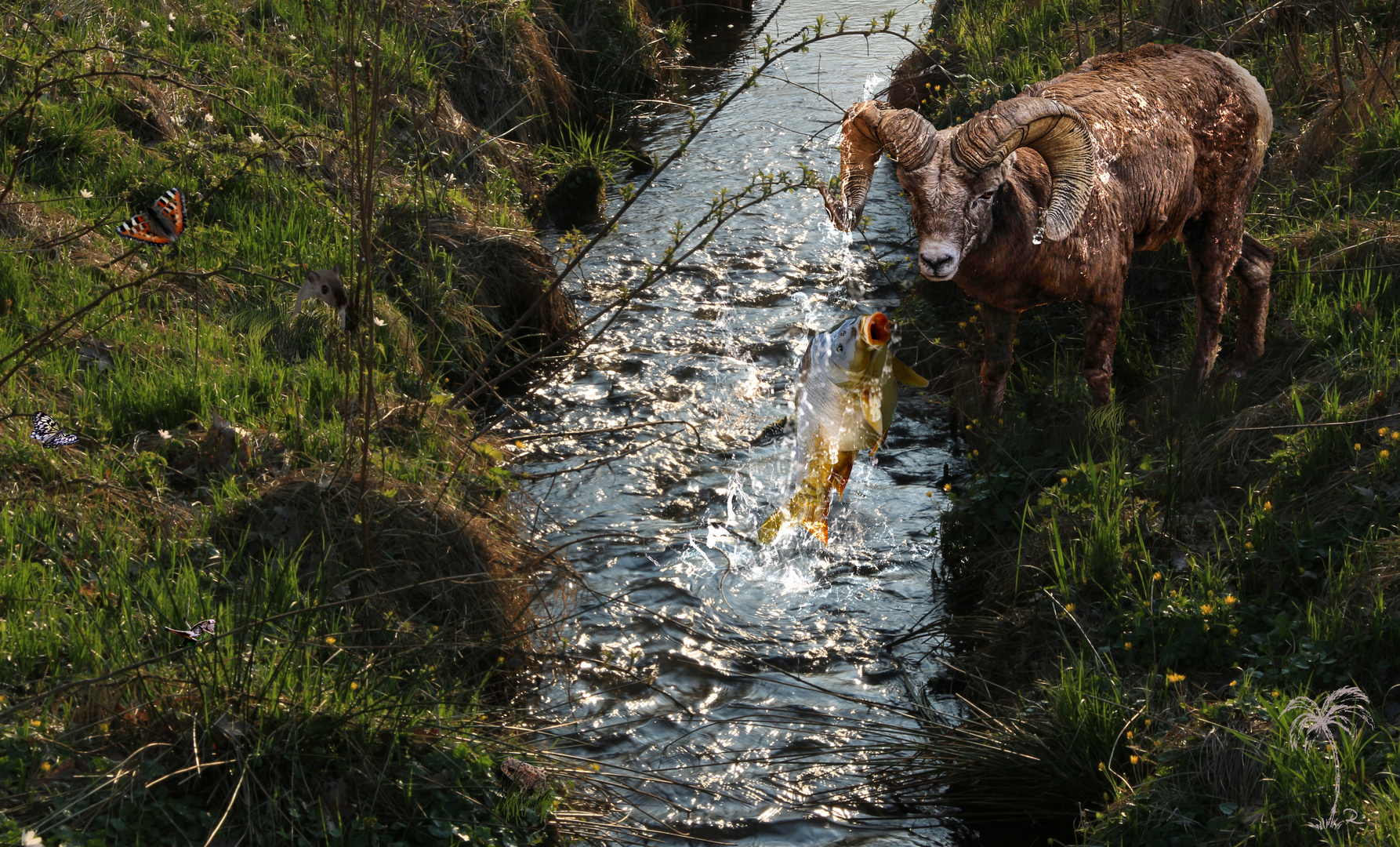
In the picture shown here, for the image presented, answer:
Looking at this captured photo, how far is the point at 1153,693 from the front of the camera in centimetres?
383

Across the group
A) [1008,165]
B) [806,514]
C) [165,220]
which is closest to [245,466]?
[165,220]

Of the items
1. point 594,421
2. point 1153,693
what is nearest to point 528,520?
point 594,421

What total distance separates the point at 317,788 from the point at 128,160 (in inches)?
184

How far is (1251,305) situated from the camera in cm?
563

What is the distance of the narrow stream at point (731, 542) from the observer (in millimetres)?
4168

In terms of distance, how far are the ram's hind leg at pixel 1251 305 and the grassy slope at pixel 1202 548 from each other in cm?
9

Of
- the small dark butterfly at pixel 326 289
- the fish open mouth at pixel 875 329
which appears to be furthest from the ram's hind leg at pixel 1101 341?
the small dark butterfly at pixel 326 289

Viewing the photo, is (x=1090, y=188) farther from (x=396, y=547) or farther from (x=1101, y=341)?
(x=396, y=547)

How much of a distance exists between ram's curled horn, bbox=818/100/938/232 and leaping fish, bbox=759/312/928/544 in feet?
2.66

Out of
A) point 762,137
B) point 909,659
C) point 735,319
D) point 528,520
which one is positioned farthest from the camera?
point 762,137

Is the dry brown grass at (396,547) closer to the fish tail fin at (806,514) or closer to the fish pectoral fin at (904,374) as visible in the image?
the fish tail fin at (806,514)

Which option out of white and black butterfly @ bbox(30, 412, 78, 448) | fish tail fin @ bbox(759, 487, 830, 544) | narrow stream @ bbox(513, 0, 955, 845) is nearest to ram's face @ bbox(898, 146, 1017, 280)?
narrow stream @ bbox(513, 0, 955, 845)

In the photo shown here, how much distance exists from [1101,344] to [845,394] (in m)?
1.67

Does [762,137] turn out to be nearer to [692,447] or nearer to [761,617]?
[692,447]
